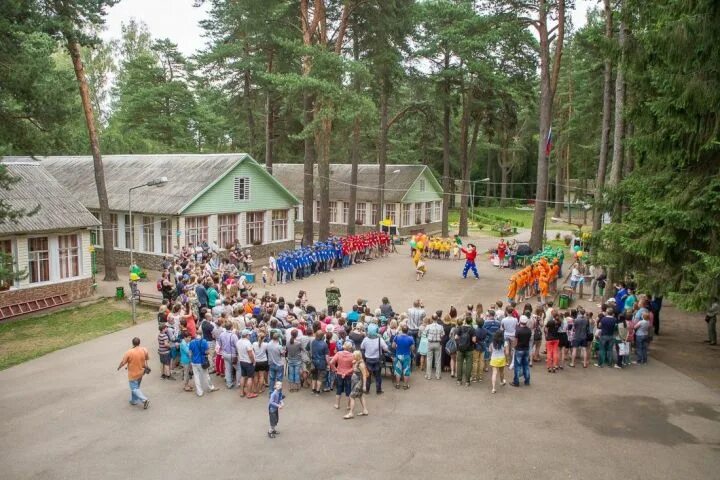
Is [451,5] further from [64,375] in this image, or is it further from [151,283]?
[64,375]

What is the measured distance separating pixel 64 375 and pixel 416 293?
42.9ft

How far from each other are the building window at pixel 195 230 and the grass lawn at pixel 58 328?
6.47 metres

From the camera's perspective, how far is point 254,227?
31.8 meters

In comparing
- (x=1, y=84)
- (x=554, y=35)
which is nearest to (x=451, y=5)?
(x=554, y=35)

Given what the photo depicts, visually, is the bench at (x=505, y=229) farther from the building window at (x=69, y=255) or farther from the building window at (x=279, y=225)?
the building window at (x=69, y=255)

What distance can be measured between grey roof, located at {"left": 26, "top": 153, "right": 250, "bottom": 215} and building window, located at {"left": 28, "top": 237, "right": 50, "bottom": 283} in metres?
6.20

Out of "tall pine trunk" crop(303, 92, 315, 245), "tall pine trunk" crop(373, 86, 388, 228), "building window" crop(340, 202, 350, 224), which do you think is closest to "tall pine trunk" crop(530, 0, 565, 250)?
"tall pine trunk" crop(373, 86, 388, 228)

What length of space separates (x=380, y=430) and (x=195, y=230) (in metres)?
19.6

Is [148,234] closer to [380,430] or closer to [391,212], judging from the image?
[391,212]

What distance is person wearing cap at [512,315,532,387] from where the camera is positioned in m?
13.0

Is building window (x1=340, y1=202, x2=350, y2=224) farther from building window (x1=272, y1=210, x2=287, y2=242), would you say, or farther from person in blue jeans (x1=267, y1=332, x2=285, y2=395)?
person in blue jeans (x1=267, y1=332, x2=285, y2=395)

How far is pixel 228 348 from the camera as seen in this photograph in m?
13.0

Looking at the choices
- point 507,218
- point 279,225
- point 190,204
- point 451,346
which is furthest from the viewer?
point 507,218

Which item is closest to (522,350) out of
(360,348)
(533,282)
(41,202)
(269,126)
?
(360,348)
